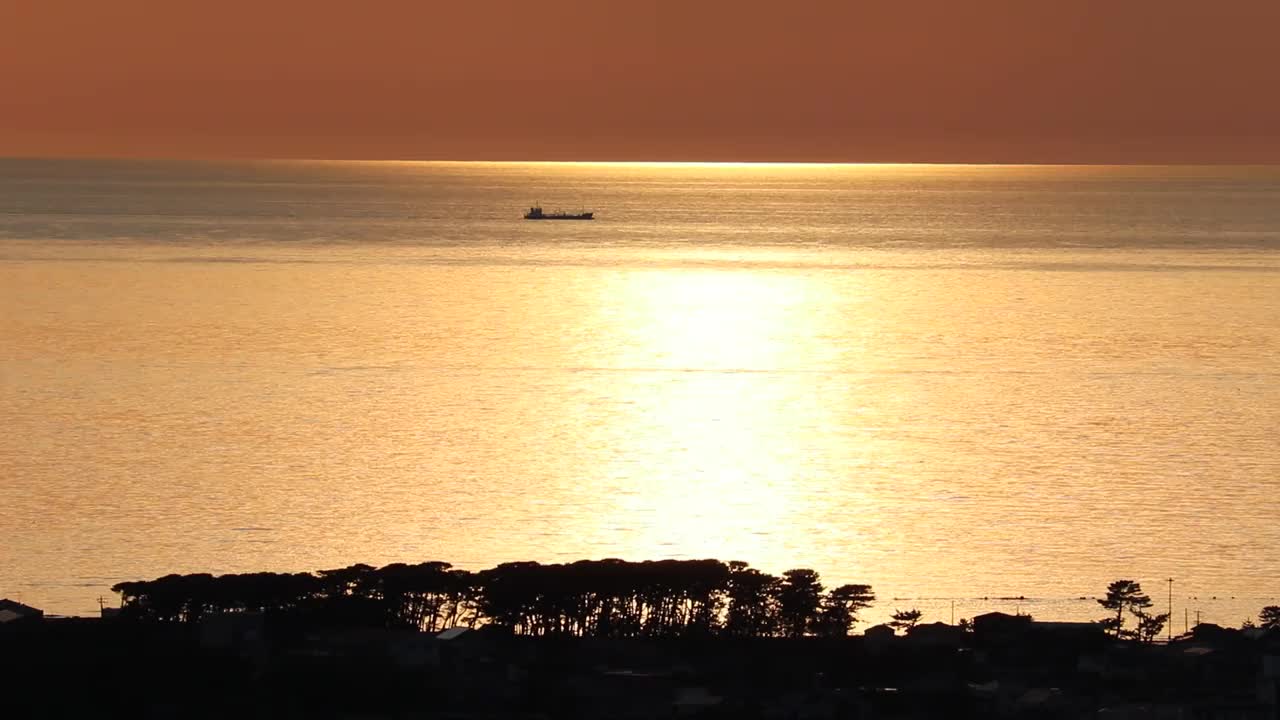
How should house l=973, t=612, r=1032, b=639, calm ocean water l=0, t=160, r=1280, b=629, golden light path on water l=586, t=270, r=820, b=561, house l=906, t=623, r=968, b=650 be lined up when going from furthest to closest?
1. golden light path on water l=586, t=270, r=820, b=561
2. calm ocean water l=0, t=160, r=1280, b=629
3. house l=973, t=612, r=1032, b=639
4. house l=906, t=623, r=968, b=650

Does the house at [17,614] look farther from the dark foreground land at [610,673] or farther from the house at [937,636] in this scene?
the house at [937,636]

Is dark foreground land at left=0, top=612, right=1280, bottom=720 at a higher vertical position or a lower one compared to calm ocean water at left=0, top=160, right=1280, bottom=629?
lower

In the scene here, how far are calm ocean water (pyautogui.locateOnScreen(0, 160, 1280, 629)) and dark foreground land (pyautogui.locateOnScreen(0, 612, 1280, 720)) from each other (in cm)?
541

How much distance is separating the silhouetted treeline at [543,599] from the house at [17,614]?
59.8 inches

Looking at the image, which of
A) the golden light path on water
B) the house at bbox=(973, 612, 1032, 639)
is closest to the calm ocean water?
the golden light path on water

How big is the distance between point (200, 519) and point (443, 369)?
1149 inches

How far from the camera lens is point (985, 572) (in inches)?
1666

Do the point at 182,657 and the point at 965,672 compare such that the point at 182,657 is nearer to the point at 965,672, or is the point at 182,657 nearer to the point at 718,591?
the point at 718,591

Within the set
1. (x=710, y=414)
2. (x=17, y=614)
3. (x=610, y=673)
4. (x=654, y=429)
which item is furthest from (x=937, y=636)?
(x=710, y=414)

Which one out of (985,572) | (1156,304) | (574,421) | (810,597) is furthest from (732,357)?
(810,597)

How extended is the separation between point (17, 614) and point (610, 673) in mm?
10679

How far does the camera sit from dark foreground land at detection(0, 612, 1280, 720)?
30.7 meters

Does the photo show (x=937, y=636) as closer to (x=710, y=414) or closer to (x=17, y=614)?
(x=17, y=614)

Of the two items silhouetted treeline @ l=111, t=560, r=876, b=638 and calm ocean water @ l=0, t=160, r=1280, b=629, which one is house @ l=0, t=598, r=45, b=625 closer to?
silhouetted treeline @ l=111, t=560, r=876, b=638
